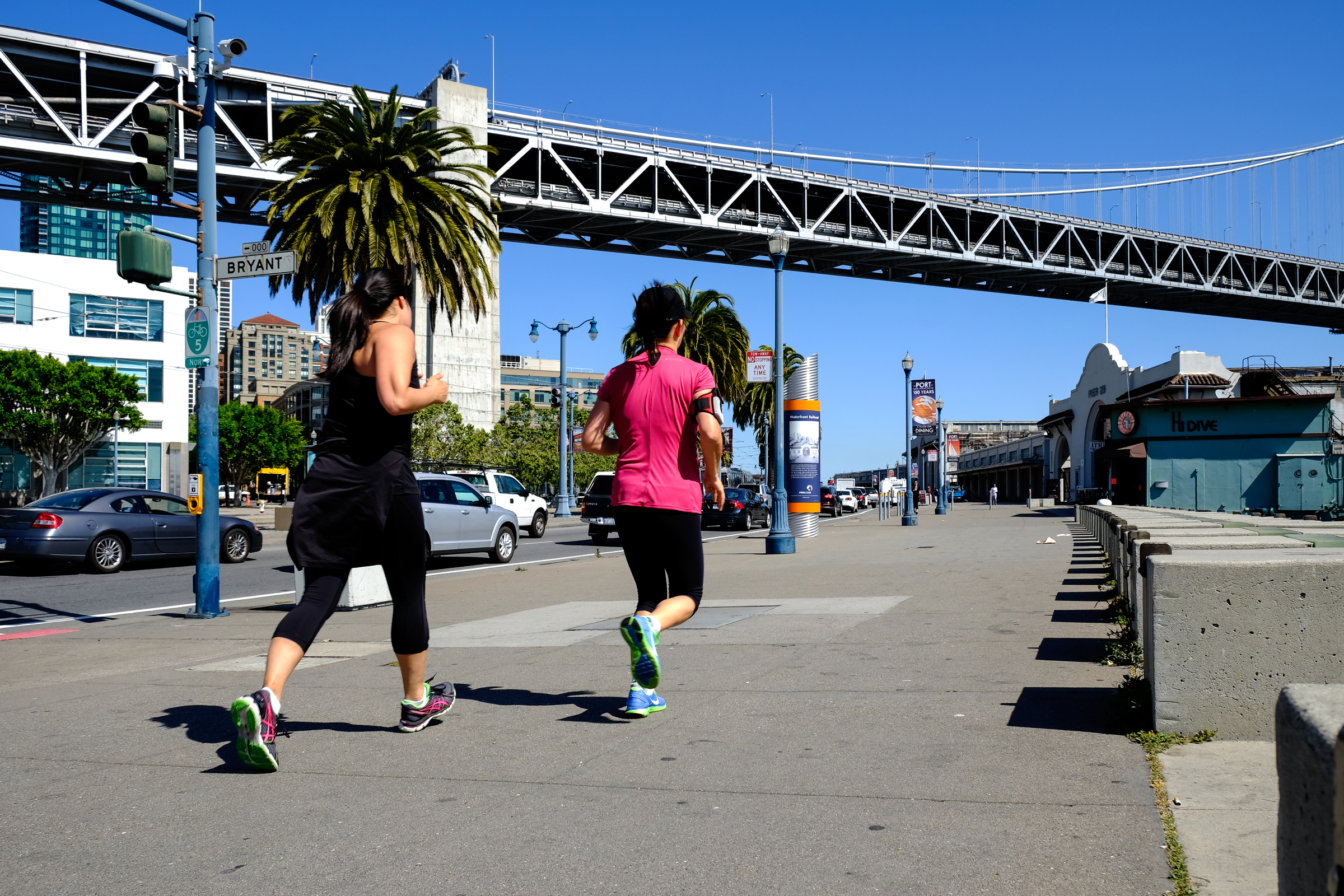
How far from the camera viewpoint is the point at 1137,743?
4219 millimetres

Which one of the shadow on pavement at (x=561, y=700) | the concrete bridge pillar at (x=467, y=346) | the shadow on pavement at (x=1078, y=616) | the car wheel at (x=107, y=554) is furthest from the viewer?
the concrete bridge pillar at (x=467, y=346)

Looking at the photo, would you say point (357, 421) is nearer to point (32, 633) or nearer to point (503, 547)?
point (32, 633)

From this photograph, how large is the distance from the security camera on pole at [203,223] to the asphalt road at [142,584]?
62.1 inches

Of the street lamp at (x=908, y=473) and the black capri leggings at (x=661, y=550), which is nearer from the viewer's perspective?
→ the black capri leggings at (x=661, y=550)

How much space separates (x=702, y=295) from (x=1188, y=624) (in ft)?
125

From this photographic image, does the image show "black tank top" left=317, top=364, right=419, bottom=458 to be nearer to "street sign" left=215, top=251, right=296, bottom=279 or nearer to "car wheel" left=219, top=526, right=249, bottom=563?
"street sign" left=215, top=251, right=296, bottom=279

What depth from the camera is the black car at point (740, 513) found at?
31391mm

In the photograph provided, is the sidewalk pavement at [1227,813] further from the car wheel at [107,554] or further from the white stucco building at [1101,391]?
the white stucco building at [1101,391]

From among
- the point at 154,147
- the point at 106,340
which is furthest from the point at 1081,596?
the point at 106,340

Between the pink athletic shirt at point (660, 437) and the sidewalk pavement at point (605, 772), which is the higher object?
the pink athletic shirt at point (660, 437)

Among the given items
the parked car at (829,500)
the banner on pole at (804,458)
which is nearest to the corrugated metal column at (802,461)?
the banner on pole at (804,458)

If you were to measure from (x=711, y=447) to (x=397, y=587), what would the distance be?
148cm

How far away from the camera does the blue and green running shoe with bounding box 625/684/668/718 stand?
4.95 m

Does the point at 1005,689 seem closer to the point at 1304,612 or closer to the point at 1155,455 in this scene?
the point at 1304,612
